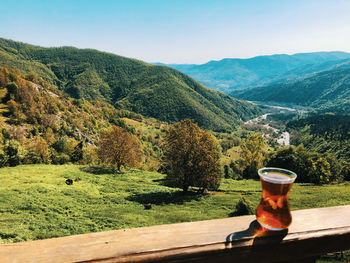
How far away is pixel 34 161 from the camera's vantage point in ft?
145

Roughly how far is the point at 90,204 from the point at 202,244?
80.1 ft

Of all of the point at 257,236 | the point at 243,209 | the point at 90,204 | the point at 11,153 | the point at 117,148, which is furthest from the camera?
the point at 117,148

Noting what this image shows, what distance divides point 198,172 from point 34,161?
36080 millimetres

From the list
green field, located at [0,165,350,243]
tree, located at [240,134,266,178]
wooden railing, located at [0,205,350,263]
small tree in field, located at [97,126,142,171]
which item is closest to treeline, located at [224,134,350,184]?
tree, located at [240,134,266,178]

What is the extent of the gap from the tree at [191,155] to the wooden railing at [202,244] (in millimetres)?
24840

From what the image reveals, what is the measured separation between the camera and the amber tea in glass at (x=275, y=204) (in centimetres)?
183

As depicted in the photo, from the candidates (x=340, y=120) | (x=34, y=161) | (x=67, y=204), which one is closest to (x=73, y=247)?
(x=67, y=204)

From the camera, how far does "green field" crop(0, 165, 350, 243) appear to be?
17.0 meters

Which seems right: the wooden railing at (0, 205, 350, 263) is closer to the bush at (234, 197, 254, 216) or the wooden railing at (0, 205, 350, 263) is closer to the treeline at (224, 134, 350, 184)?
the bush at (234, 197, 254, 216)

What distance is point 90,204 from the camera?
2306cm

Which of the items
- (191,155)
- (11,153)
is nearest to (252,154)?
(191,155)

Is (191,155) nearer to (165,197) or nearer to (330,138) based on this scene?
(165,197)

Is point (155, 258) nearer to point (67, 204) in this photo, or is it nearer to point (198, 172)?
point (67, 204)

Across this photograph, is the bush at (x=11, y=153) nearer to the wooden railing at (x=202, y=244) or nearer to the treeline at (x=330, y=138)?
the wooden railing at (x=202, y=244)
